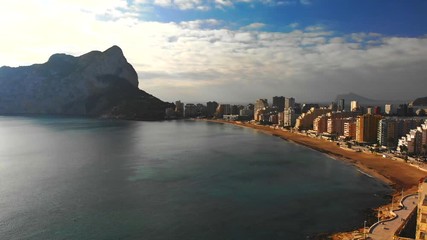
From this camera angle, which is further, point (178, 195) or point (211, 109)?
point (211, 109)

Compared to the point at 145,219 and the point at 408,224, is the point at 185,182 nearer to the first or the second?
the point at 145,219

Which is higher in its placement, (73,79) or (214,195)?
(73,79)

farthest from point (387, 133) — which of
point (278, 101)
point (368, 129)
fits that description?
point (278, 101)

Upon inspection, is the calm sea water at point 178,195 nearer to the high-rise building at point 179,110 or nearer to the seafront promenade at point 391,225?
the seafront promenade at point 391,225

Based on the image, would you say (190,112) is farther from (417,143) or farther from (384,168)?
(384,168)

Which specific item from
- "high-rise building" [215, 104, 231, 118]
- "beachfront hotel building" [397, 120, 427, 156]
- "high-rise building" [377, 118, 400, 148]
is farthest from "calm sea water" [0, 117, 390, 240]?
"high-rise building" [215, 104, 231, 118]

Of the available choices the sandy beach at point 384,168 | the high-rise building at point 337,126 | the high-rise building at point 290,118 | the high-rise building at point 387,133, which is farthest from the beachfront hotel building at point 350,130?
the high-rise building at point 290,118

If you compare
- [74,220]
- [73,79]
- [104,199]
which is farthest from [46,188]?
[73,79]

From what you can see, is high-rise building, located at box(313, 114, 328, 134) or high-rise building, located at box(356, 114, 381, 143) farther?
high-rise building, located at box(313, 114, 328, 134)

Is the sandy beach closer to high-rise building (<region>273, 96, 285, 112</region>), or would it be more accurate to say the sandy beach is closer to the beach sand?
the beach sand
